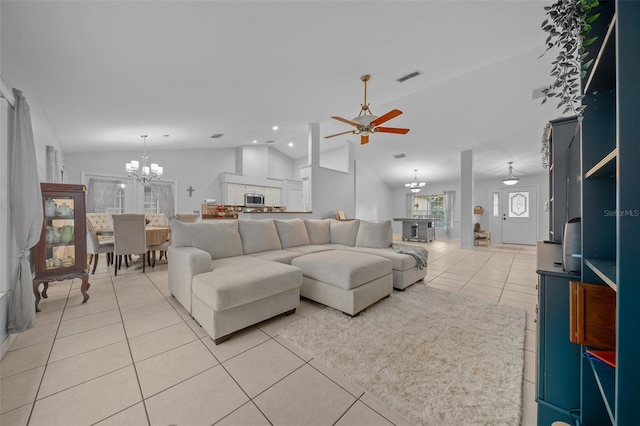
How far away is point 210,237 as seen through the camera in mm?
2740

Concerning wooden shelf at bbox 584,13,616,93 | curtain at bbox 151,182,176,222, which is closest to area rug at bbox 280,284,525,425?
wooden shelf at bbox 584,13,616,93

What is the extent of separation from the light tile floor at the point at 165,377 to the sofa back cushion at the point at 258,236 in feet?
3.33

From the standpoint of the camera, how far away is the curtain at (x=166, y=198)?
6.91 m

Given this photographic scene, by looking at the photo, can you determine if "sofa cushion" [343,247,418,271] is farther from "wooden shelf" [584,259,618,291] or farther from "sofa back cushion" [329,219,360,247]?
"wooden shelf" [584,259,618,291]

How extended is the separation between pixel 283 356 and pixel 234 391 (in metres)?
0.39

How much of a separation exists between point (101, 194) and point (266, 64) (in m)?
6.18

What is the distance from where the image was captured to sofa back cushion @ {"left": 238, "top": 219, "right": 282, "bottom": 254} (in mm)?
3074

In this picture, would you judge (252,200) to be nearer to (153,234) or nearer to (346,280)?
(153,234)

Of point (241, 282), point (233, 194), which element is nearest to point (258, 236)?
point (241, 282)

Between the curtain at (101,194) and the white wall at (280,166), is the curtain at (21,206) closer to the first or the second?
the curtain at (101,194)

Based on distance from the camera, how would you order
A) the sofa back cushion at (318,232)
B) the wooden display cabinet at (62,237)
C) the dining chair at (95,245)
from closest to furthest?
the wooden display cabinet at (62,237), the dining chair at (95,245), the sofa back cushion at (318,232)

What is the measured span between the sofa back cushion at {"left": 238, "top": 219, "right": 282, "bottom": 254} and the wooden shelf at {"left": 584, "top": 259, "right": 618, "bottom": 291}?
290cm

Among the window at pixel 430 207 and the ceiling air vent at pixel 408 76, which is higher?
the ceiling air vent at pixel 408 76

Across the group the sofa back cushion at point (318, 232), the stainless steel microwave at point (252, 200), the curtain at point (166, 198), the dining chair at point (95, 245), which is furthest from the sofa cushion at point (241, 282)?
the curtain at point (166, 198)
